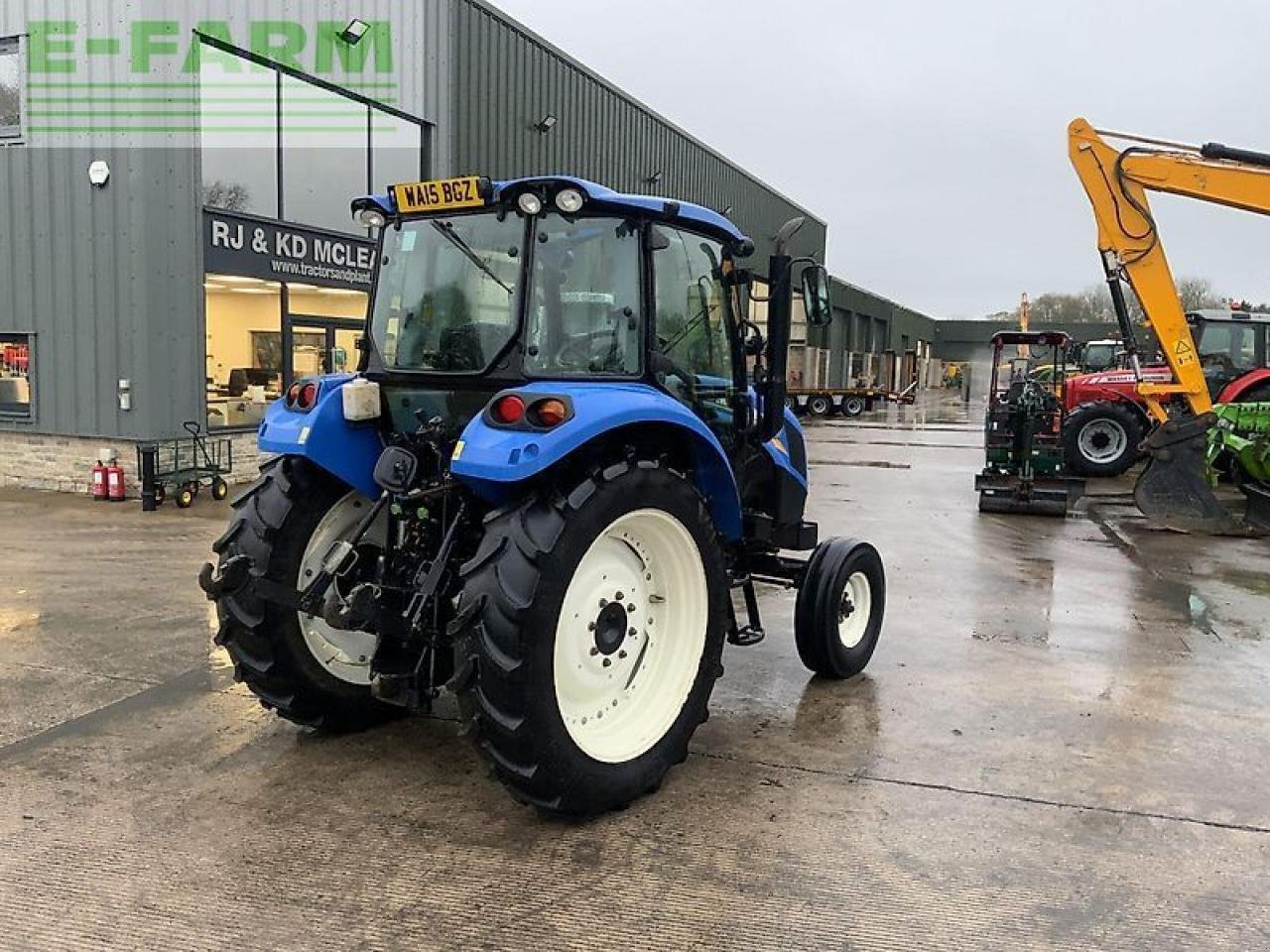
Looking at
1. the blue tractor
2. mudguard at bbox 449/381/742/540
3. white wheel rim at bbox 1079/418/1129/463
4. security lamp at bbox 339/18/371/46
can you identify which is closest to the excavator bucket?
white wheel rim at bbox 1079/418/1129/463

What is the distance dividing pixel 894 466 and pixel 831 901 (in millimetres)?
14526

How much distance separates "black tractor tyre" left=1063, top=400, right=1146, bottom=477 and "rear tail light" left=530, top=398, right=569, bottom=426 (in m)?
13.3

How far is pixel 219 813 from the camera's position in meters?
3.69

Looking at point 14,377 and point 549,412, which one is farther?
point 14,377

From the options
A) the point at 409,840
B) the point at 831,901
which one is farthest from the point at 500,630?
the point at 831,901

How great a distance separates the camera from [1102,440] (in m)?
15.5

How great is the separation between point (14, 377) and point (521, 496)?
1110 cm

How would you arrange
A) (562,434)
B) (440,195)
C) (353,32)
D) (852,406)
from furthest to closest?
(852,406), (353,32), (440,195), (562,434)

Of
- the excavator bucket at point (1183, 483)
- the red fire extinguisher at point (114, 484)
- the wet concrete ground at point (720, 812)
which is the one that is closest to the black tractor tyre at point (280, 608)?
the wet concrete ground at point (720, 812)

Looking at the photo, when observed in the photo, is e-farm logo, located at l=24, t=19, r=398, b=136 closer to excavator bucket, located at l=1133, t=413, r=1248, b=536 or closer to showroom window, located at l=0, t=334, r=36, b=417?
showroom window, located at l=0, t=334, r=36, b=417

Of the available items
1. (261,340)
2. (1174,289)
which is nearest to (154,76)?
(261,340)

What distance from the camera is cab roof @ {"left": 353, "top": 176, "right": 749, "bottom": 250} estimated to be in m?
3.84

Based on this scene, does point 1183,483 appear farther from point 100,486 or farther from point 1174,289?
point 100,486

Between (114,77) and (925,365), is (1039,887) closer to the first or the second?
(114,77)
